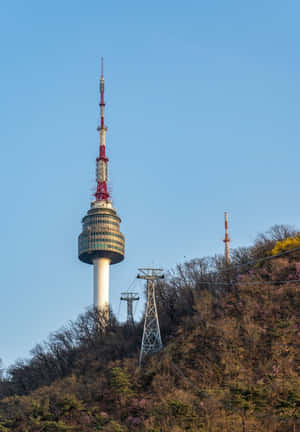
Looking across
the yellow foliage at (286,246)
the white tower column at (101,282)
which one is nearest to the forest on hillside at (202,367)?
the yellow foliage at (286,246)

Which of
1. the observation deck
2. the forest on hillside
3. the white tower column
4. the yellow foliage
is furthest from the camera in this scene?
the observation deck

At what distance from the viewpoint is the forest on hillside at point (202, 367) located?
1967 inches

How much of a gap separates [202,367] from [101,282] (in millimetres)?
69787

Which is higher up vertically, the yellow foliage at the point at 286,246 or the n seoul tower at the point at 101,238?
the n seoul tower at the point at 101,238

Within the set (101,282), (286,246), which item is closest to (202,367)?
(286,246)

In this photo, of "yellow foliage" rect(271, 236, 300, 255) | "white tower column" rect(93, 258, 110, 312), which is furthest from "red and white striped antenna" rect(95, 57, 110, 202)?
"yellow foliage" rect(271, 236, 300, 255)

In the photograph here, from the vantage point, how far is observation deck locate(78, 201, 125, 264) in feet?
433

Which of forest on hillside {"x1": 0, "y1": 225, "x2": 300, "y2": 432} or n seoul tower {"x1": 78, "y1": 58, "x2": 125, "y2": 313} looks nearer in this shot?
forest on hillside {"x1": 0, "y1": 225, "x2": 300, "y2": 432}

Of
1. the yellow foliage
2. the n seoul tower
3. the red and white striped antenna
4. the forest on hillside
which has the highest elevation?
the red and white striped antenna

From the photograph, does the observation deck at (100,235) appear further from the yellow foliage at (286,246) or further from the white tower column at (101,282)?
the yellow foliage at (286,246)

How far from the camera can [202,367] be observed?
6456cm

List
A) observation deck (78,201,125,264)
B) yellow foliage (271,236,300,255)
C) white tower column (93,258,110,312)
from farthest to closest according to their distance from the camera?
1. observation deck (78,201,125,264)
2. white tower column (93,258,110,312)
3. yellow foliage (271,236,300,255)

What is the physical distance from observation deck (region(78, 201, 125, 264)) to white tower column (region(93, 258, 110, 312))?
1693 mm

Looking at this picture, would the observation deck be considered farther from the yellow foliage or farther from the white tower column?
the yellow foliage
